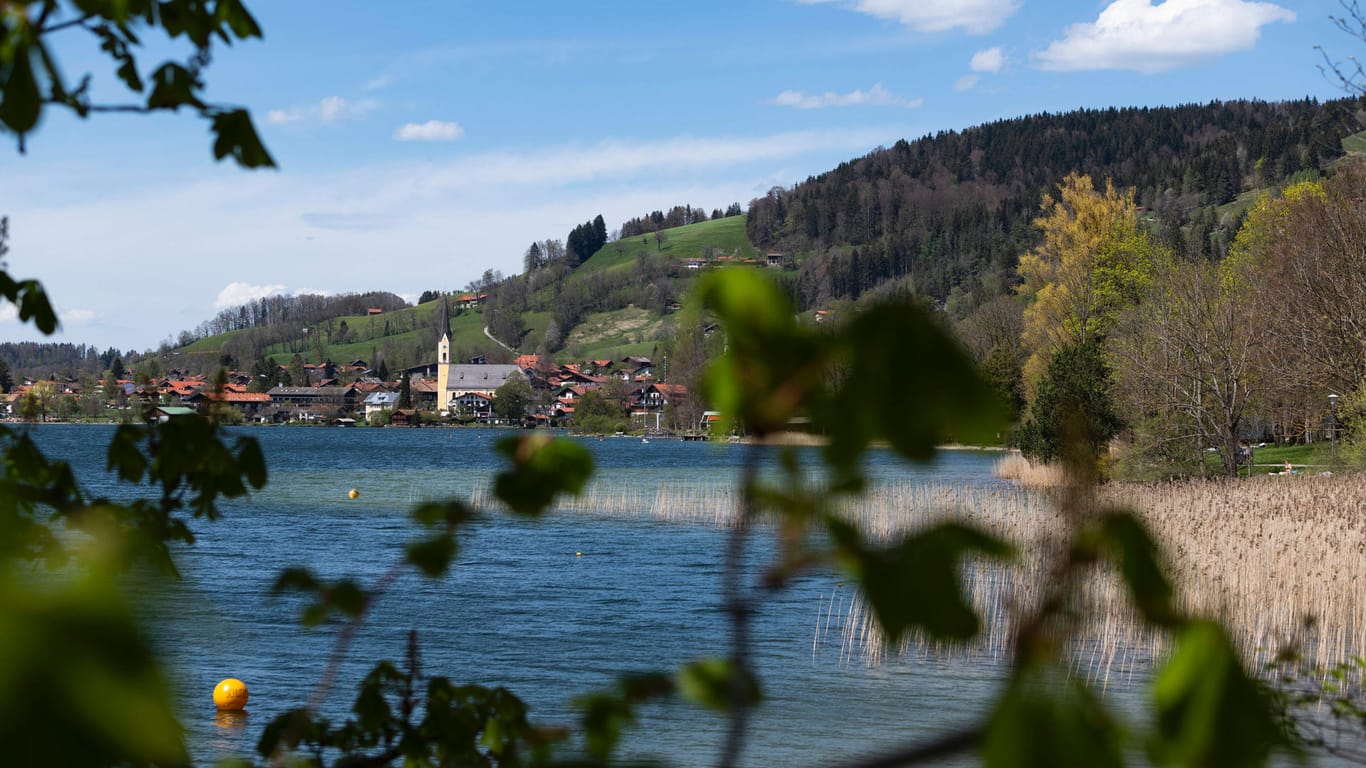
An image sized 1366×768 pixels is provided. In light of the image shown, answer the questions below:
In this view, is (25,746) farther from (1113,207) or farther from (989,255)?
(989,255)

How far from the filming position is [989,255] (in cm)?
14025

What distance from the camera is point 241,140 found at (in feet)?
7.95

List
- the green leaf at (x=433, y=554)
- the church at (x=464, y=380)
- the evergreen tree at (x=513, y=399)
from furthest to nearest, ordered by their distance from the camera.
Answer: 1. the church at (x=464, y=380)
2. the evergreen tree at (x=513, y=399)
3. the green leaf at (x=433, y=554)

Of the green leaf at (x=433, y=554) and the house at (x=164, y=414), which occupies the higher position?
the house at (x=164, y=414)

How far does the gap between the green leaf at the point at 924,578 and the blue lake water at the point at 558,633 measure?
0.09m

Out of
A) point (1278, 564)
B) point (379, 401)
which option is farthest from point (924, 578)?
point (379, 401)

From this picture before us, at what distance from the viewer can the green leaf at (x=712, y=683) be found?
134 cm

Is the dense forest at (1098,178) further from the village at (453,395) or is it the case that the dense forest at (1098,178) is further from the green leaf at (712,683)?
the green leaf at (712,683)

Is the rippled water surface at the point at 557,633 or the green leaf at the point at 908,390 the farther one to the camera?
the rippled water surface at the point at 557,633

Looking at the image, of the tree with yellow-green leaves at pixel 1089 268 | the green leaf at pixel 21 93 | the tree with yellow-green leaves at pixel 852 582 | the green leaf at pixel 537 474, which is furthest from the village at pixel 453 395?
the tree with yellow-green leaves at pixel 852 582

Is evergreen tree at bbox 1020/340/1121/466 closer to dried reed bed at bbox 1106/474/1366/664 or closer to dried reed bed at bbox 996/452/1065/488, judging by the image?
dried reed bed at bbox 996/452/1065/488

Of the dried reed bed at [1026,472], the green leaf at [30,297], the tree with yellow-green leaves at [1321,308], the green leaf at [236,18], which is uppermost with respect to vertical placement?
the tree with yellow-green leaves at [1321,308]

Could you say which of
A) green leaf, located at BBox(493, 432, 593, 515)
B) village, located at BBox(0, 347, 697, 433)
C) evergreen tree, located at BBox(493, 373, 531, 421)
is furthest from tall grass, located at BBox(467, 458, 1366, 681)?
evergreen tree, located at BBox(493, 373, 531, 421)

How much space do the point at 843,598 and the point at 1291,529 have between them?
8.37m
